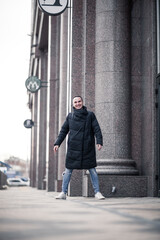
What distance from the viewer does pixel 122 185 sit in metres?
9.95

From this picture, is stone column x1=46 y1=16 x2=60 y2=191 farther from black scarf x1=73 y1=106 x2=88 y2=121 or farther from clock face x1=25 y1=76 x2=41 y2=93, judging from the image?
black scarf x1=73 y1=106 x2=88 y2=121

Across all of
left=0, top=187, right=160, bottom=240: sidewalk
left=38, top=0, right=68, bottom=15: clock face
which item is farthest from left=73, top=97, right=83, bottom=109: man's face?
left=38, top=0, right=68, bottom=15: clock face

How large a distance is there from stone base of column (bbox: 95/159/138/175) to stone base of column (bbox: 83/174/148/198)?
0.27 m

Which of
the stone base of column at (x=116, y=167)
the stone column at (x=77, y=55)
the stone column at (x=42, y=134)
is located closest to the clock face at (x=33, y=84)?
the stone column at (x=42, y=134)

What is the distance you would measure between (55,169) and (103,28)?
921cm

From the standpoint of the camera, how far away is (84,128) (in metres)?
8.72

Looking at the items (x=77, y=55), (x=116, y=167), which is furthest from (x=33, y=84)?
(x=116, y=167)

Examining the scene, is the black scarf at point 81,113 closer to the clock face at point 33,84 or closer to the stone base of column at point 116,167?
the stone base of column at point 116,167

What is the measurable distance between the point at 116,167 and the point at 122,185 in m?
0.50

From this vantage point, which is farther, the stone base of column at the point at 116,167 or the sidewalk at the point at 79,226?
the stone base of column at the point at 116,167

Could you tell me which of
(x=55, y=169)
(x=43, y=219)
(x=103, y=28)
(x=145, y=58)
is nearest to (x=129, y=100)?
(x=145, y=58)

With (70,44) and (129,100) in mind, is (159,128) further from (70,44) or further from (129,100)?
(70,44)

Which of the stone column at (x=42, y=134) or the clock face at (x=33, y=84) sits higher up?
the clock face at (x=33, y=84)

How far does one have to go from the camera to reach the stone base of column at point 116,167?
1027cm
